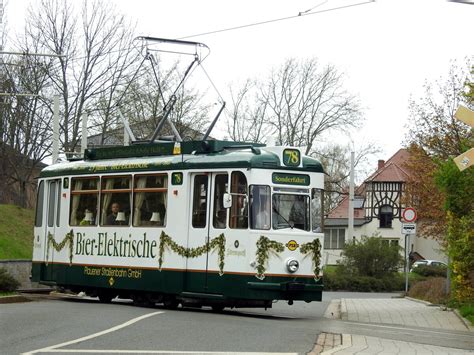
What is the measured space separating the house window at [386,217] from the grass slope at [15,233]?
3864 centimetres

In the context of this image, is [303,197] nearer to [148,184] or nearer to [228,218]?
[228,218]

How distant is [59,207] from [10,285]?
2616 millimetres

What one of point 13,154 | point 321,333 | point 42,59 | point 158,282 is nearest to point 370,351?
point 321,333

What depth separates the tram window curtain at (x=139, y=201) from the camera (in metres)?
20.6

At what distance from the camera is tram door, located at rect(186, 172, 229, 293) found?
18728 mm

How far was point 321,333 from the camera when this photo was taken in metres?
14.9

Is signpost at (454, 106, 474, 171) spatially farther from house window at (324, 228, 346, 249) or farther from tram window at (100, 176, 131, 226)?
house window at (324, 228, 346, 249)

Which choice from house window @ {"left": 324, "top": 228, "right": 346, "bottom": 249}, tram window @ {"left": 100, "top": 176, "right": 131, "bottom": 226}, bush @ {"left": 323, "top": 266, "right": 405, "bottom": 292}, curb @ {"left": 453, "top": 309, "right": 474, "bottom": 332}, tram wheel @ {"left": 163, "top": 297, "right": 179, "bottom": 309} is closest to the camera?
curb @ {"left": 453, "top": 309, "right": 474, "bottom": 332}

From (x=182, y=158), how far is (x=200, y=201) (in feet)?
3.58

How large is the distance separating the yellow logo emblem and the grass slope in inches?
742

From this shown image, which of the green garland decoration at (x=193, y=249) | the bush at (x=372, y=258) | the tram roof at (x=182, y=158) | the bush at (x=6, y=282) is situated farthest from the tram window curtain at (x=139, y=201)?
the bush at (x=372, y=258)

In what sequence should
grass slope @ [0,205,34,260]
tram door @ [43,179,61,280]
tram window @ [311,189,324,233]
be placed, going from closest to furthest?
tram window @ [311,189,324,233] < tram door @ [43,179,61,280] < grass slope @ [0,205,34,260]

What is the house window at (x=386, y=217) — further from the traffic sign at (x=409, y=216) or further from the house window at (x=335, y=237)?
the traffic sign at (x=409, y=216)

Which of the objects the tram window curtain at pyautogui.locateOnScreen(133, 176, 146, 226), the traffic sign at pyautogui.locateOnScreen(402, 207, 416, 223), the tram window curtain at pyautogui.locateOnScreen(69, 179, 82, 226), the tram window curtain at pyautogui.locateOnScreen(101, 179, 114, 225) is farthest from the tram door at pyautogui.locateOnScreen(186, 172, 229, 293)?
the traffic sign at pyautogui.locateOnScreen(402, 207, 416, 223)
